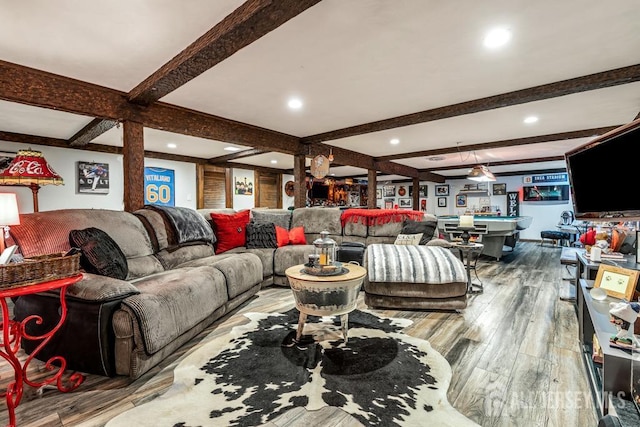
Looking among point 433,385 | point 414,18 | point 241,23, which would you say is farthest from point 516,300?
point 241,23

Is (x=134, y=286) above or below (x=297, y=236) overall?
below

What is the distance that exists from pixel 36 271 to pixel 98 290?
0.41m

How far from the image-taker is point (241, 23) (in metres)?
1.88

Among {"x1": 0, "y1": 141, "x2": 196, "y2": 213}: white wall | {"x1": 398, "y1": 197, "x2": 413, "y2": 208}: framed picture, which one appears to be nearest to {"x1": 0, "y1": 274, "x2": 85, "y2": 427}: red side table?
{"x1": 0, "y1": 141, "x2": 196, "y2": 213}: white wall

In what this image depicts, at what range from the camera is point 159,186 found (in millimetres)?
6832

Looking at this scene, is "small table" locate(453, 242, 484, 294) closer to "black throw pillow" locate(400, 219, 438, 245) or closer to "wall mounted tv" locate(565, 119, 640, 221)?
"black throw pillow" locate(400, 219, 438, 245)

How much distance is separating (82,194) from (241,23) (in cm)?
561

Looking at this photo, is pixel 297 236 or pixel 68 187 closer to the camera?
pixel 297 236

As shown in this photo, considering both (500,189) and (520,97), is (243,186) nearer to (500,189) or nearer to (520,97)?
(520,97)

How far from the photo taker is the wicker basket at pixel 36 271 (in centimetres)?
138

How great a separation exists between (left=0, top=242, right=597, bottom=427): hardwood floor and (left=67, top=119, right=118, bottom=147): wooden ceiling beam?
3.21m

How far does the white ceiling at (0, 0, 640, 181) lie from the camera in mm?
1960

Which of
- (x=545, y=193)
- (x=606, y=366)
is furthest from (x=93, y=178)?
(x=545, y=193)

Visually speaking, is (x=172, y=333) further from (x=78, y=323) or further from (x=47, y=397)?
(x=47, y=397)
